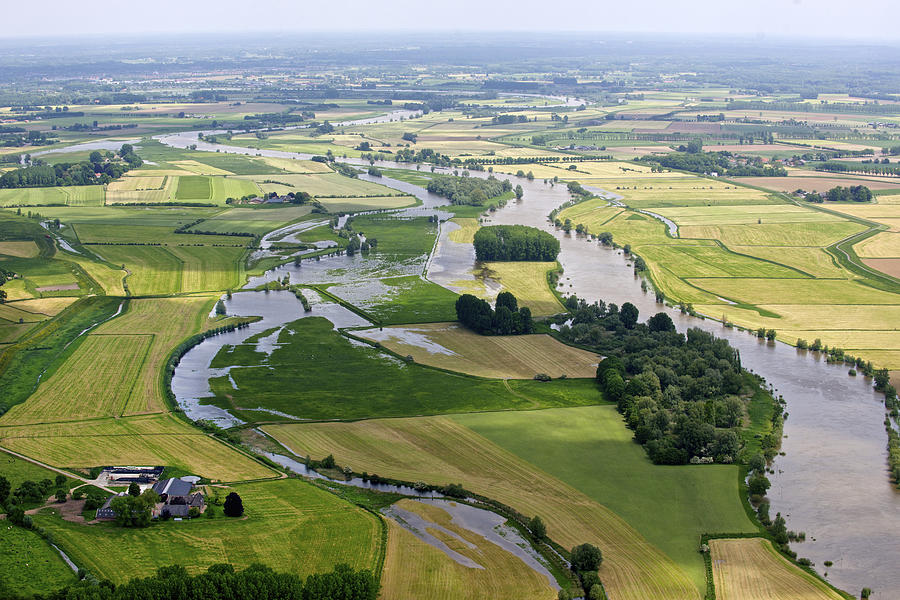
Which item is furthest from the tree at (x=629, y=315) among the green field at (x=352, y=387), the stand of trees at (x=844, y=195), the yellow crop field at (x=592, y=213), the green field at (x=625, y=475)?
the stand of trees at (x=844, y=195)

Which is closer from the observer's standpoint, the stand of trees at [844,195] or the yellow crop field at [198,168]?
the stand of trees at [844,195]

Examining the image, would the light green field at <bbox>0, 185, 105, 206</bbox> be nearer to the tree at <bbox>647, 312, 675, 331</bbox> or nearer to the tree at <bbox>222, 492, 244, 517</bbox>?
the tree at <bbox>647, 312, 675, 331</bbox>

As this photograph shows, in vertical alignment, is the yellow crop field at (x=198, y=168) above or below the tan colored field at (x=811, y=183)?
below

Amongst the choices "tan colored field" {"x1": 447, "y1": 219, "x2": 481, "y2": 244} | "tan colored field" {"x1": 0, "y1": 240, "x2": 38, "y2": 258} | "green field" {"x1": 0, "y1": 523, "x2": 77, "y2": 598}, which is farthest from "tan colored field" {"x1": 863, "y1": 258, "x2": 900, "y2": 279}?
"tan colored field" {"x1": 0, "y1": 240, "x2": 38, "y2": 258}

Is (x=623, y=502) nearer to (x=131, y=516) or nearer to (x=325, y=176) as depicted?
(x=131, y=516)

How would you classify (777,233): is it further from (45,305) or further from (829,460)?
(45,305)

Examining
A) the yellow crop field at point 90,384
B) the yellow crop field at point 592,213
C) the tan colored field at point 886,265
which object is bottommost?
the yellow crop field at point 90,384

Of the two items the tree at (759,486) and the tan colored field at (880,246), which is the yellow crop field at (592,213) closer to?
the tan colored field at (880,246)
